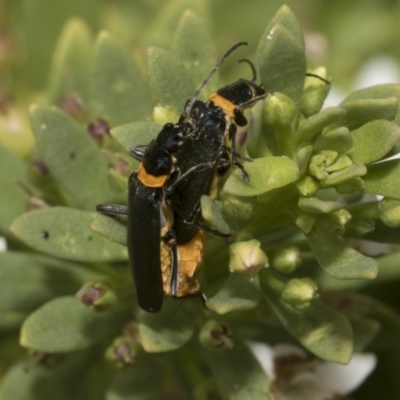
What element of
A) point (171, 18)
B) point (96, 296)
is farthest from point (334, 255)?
point (171, 18)

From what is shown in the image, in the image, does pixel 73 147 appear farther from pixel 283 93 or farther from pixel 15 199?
pixel 283 93

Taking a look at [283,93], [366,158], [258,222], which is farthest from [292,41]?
[258,222]

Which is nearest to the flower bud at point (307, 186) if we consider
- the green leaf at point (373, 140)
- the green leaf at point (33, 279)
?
the green leaf at point (373, 140)

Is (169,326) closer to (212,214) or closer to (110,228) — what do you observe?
(110,228)

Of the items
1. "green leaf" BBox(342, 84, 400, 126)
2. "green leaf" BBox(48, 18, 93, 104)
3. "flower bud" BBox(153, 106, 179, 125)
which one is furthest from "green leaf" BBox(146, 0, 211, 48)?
"green leaf" BBox(342, 84, 400, 126)

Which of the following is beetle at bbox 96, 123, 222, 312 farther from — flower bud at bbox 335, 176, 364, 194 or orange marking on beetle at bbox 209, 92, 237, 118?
flower bud at bbox 335, 176, 364, 194

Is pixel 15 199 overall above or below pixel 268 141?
below
